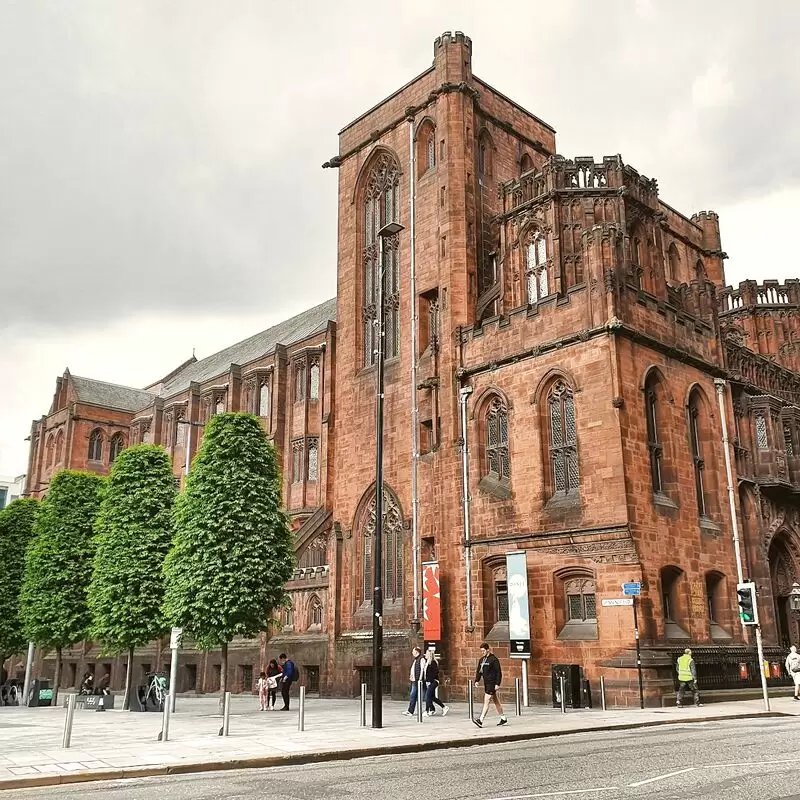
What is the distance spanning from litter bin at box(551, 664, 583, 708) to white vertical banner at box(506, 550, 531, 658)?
145 cm

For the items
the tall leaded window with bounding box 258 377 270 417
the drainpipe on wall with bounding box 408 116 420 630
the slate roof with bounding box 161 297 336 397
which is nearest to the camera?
the drainpipe on wall with bounding box 408 116 420 630

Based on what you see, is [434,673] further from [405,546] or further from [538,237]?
[538,237]

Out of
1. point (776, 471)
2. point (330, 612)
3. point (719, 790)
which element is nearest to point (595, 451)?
point (776, 471)

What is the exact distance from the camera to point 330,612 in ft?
110

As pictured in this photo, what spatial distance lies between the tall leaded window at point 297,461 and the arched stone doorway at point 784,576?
23.3 metres

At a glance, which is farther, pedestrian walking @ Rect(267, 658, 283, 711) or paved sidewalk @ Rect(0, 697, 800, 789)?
pedestrian walking @ Rect(267, 658, 283, 711)

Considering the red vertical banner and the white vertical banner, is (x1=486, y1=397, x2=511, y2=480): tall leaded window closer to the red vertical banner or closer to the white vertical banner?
the white vertical banner

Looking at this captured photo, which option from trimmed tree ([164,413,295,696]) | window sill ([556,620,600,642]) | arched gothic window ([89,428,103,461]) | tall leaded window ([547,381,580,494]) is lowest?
window sill ([556,620,600,642])

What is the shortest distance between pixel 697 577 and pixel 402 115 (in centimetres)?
2268

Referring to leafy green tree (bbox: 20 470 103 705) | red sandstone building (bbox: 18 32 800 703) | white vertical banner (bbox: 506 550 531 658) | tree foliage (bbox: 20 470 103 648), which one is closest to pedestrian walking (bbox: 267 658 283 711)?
red sandstone building (bbox: 18 32 800 703)

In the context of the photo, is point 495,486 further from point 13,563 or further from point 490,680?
point 13,563

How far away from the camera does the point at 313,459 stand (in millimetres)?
44812

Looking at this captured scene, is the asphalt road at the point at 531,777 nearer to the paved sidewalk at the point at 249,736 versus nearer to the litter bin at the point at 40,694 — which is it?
the paved sidewalk at the point at 249,736

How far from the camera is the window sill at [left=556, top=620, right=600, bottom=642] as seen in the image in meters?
24.5
